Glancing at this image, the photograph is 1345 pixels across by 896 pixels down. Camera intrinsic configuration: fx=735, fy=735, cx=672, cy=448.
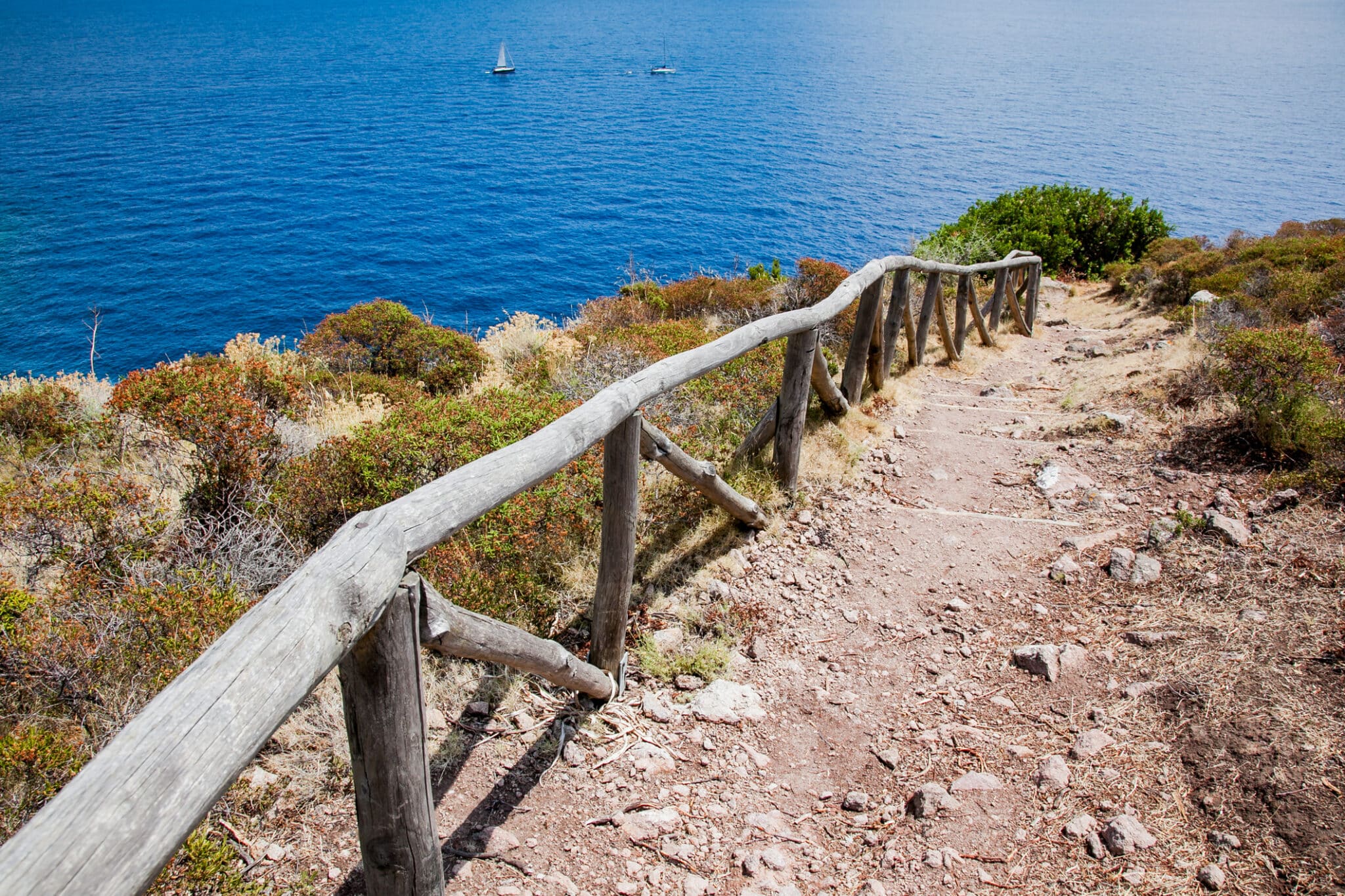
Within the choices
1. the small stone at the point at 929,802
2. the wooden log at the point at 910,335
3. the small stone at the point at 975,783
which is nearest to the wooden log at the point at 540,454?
the small stone at the point at 929,802

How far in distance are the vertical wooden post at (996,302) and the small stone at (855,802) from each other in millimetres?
11088

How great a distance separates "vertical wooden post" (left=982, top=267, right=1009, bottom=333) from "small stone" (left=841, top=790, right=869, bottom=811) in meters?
11.1

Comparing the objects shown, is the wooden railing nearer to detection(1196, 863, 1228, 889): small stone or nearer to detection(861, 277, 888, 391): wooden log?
detection(1196, 863, 1228, 889): small stone

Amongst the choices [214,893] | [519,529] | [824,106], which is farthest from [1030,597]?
[824,106]

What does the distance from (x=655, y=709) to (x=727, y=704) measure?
0.36 m

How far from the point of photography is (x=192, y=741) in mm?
1291

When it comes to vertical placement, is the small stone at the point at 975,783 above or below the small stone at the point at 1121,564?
below

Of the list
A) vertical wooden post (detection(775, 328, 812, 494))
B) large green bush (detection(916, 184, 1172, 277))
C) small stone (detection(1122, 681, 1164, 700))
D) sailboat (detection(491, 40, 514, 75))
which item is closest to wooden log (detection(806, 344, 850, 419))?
vertical wooden post (detection(775, 328, 812, 494))

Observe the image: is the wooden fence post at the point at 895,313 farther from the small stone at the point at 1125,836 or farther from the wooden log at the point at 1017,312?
the wooden log at the point at 1017,312

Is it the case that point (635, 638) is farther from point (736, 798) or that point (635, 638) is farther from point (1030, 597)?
point (1030, 597)

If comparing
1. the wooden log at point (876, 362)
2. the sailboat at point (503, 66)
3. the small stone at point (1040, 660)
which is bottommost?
the small stone at point (1040, 660)

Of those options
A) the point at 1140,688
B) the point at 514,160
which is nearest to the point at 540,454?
the point at 1140,688

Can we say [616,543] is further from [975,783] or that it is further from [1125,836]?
[1125,836]

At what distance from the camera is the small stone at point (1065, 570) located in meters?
4.53
